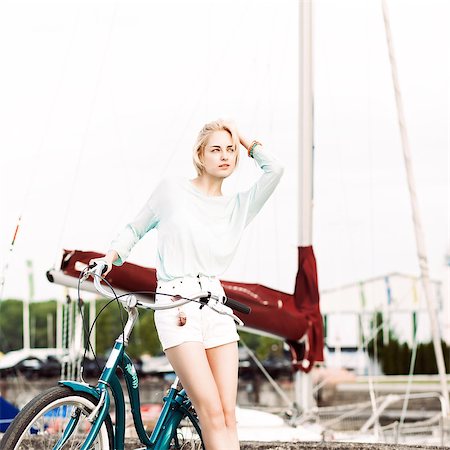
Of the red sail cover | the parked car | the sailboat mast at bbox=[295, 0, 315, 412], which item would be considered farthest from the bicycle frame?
the parked car

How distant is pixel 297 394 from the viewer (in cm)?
1091

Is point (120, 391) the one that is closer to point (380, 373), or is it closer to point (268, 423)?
point (268, 423)

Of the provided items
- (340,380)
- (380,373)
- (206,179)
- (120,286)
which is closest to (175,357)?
(206,179)

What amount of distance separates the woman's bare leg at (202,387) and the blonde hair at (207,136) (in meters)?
0.76

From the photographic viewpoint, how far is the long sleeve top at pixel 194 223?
4863mm

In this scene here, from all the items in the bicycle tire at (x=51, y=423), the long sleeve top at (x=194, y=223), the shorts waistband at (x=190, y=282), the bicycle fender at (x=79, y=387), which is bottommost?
the bicycle tire at (x=51, y=423)

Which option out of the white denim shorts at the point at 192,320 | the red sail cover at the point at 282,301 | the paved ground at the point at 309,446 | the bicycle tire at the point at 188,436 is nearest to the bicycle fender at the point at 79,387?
the white denim shorts at the point at 192,320

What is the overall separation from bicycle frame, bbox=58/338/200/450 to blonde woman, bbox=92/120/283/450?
18cm

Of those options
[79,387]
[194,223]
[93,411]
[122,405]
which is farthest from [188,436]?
[194,223]

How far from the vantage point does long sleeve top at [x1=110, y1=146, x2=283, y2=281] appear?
486 cm

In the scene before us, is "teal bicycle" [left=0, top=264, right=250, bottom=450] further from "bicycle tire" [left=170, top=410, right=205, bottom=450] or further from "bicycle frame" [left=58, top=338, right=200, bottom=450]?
"bicycle tire" [left=170, top=410, right=205, bottom=450]

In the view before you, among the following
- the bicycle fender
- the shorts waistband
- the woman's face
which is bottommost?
the bicycle fender

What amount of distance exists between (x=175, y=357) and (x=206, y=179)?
0.75 m

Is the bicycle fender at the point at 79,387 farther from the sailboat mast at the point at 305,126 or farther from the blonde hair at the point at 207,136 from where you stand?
the sailboat mast at the point at 305,126
